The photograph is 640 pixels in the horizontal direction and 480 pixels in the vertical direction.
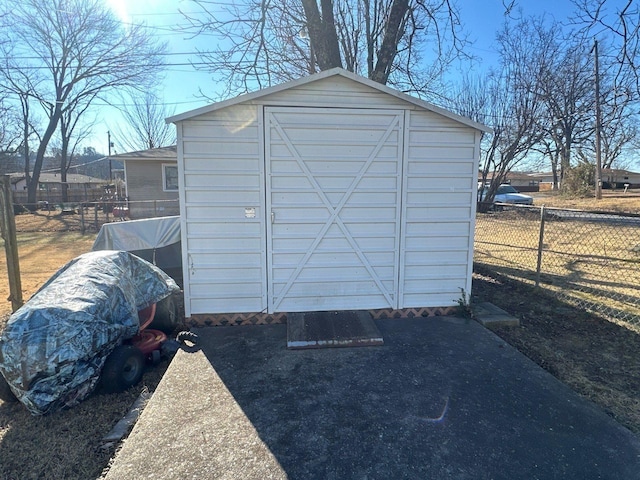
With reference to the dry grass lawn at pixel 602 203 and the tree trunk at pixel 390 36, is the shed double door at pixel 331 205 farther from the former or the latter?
the dry grass lawn at pixel 602 203

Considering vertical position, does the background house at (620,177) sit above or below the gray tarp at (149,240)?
above

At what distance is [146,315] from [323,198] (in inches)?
90.6

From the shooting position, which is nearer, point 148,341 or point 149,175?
point 148,341

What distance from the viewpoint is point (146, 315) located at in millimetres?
3994

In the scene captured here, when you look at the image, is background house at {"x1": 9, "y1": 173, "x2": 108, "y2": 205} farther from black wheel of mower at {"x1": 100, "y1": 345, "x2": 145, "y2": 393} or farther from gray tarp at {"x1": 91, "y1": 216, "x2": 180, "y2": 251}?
black wheel of mower at {"x1": 100, "y1": 345, "x2": 145, "y2": 393}

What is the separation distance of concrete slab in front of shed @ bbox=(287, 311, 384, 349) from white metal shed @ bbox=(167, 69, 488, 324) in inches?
6.0

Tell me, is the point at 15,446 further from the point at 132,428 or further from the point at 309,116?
the point at 309,116

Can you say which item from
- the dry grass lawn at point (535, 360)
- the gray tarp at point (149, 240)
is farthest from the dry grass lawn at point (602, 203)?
the gray tarp at point (149, 240)

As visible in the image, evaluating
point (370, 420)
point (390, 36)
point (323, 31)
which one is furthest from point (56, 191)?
point (370, 420)

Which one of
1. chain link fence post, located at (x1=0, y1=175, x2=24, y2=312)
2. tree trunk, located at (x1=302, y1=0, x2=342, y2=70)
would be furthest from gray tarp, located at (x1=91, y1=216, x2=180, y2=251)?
tree trunk, located at (x1=302, y1=0, x2=342, y2=70)

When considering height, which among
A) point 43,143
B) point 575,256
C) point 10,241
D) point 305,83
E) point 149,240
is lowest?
point 575,256

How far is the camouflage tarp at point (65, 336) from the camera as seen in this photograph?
267 centimetres

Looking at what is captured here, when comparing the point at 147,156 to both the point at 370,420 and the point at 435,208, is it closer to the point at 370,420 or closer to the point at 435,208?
the point at 435,208

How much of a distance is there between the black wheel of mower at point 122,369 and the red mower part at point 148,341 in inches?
9.7
